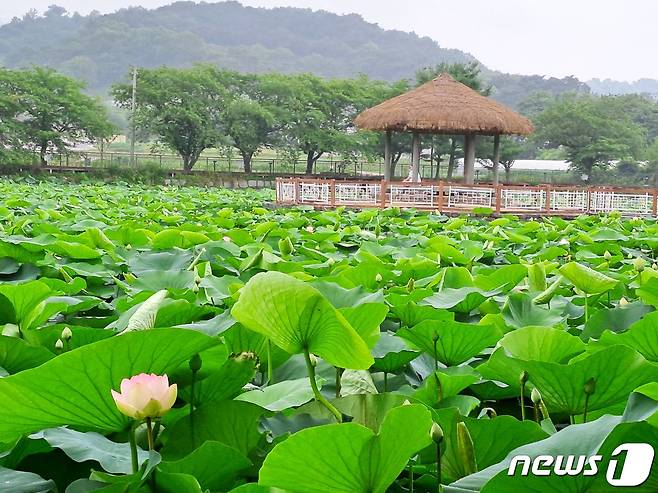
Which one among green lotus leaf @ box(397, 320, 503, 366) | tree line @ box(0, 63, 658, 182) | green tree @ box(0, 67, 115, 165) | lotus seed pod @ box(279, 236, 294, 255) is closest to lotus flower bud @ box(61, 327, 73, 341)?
green lotus leaf @ box(397, 320, 503, 366)

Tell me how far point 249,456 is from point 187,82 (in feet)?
92.6

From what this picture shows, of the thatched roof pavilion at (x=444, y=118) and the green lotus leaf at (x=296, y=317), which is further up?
the thatched roof pavilion at (x=444, y=118)

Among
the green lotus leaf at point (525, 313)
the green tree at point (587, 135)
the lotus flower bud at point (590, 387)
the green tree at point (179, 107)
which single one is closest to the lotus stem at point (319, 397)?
the lotus flower bud at point (590, 387)

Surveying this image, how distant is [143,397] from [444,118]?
45.3ft

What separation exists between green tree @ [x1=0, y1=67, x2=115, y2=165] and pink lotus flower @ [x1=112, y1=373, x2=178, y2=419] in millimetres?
25163

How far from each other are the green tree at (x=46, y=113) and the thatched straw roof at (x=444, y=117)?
561 inches

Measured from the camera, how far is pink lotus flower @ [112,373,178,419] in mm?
523

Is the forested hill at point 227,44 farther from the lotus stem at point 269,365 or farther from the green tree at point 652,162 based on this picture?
the lotus stem at point 269,365

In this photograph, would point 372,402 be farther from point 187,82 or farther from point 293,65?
point 293,65

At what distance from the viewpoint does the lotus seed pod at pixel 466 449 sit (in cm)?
55

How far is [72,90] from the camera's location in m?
25.5

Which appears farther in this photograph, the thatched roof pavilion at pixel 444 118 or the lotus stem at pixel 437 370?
the thatched roof pavilion at pixel 444 118

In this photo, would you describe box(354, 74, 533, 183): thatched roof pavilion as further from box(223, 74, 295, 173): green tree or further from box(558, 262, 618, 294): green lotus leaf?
box(223, 74, 295, 173): green tree

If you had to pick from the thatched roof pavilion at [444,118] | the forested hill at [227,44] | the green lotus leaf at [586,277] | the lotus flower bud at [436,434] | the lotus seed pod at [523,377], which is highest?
the forested hill at [227,44]
